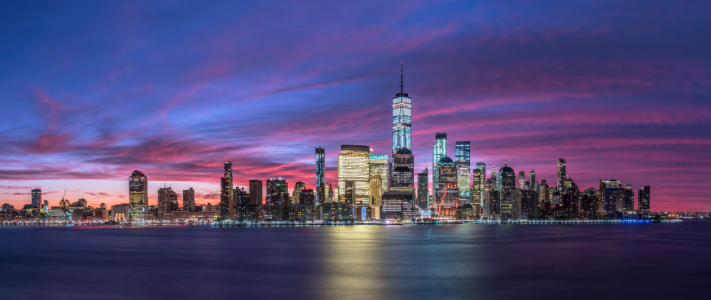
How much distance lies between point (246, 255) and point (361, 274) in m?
35.3

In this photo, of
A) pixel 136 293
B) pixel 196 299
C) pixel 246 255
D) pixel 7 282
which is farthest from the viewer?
pixel 246 255

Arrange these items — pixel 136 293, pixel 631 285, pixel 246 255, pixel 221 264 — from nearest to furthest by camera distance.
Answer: pixel 136 293
pixel 631 285
pixel 221 264
pixel 246 255

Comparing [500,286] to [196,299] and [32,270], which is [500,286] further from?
[32,270]

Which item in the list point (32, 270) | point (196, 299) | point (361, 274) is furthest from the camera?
point (32, 270)

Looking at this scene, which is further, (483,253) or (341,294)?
(483,253)

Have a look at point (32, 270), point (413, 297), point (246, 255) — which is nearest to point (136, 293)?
point (413, 297)

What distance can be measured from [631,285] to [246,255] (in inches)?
2429

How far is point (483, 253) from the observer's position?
103m

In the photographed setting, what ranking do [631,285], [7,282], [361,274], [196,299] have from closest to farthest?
1. [196,299]
2. [631,285]
3. [7,282]
4. [361,274]

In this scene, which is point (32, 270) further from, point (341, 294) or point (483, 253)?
point (483, 253)

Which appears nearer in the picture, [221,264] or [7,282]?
[7,282]

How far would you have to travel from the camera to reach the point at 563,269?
75000 mm

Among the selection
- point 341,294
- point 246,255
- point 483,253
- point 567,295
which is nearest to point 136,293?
point 341,294

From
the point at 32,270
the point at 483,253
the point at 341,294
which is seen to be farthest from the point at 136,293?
the point at 483,253
